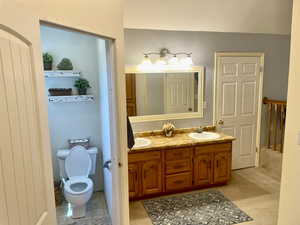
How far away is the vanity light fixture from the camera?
3.48 metres

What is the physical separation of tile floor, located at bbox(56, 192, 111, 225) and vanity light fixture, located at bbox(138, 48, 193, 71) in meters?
1.93

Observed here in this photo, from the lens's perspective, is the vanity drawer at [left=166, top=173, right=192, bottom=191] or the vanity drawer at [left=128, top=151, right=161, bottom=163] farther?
the vanity drawer at [left=166, top=173, right=192, bottom=191]

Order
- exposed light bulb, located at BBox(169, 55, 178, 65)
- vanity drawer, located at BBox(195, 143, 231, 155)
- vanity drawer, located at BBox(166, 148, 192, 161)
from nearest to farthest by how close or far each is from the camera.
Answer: vanity drawer, located at BBox(166, 148, 192, 161) → vanity drawer, located at BBox(195, 143, 231, 155) → exposed light bulb, located at BBox(169, 55, 178, 65)

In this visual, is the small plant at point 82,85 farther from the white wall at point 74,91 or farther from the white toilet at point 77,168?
the white toilet at point 77,168

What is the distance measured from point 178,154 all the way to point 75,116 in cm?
148

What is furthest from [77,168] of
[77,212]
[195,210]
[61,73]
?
[195,210]

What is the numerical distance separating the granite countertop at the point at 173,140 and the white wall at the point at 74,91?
2.33ft

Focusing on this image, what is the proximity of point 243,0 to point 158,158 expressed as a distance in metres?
2.30

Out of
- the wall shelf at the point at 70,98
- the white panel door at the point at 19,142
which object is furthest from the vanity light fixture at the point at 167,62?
the white panel door at the point at 19,142

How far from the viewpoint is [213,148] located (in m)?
3.47

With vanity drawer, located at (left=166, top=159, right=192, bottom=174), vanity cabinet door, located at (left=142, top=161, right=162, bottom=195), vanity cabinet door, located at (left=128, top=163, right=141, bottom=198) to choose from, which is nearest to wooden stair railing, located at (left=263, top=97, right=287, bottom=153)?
vanity drawer, located at (left=166, top=159, right=192, bottom=174)

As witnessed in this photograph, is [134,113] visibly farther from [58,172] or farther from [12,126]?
[12,126]

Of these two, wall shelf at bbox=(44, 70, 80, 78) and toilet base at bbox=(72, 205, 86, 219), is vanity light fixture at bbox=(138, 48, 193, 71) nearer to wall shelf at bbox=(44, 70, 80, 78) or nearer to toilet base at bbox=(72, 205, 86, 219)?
wall shelf at bbox=(44, 70, 80, 78)

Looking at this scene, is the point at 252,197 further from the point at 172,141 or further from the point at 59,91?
the point at 59,91
